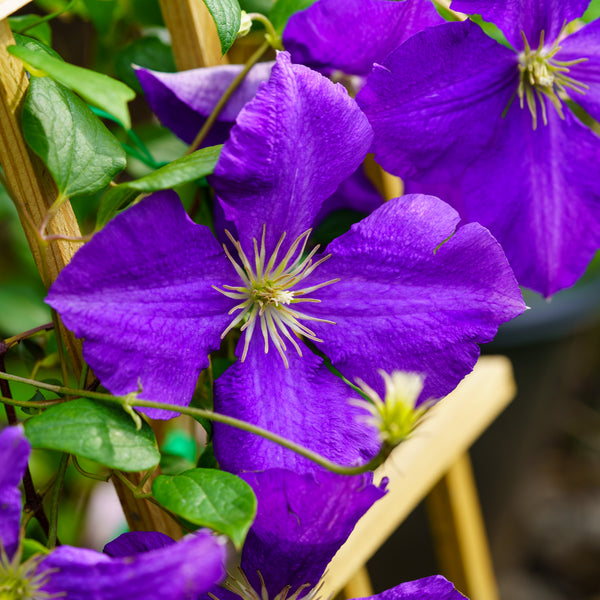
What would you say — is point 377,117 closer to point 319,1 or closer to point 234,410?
point 319,1

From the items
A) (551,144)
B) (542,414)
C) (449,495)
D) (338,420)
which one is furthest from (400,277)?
(542,414)

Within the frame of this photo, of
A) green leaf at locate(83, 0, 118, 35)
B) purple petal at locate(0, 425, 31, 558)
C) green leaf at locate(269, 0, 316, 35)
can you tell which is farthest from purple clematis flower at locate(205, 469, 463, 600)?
green leaf at locate(83, 0, 118, 35)

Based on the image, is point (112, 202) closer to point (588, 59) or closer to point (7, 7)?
point (7, 7)

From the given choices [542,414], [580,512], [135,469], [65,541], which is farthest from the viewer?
[580,512]

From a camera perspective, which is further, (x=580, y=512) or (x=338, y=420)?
(x=580, y=512)

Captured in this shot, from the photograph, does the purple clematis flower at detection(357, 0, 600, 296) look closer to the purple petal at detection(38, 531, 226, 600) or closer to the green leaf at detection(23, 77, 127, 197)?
the green leaf at detection(23, 77, 127, 197)

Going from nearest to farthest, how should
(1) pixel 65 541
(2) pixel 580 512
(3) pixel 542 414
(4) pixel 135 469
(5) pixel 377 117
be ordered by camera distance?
(4) pixel 135 469
(5) pixel 377 117
(1) pixel 65 541
(3) pixel 542 414
(2) pixel 580 512

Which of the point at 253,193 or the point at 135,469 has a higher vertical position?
the point at 253,193

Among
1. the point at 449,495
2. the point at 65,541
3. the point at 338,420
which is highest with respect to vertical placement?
the point at 338,420
